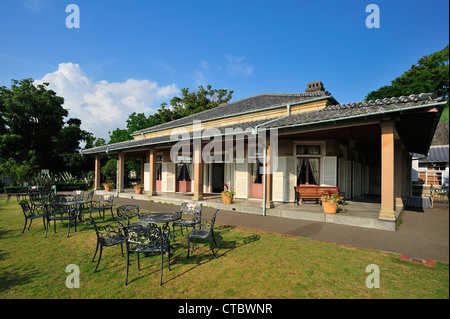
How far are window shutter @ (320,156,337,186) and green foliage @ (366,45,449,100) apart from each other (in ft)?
93.5

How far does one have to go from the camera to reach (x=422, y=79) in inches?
1182

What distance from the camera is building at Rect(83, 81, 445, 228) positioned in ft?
20.4

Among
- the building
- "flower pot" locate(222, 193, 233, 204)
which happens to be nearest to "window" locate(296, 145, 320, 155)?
the building

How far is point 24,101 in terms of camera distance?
24.4 m

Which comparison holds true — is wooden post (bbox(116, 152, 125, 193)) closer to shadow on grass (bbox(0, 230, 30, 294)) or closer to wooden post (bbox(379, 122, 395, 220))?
shadow on grass (bbox(0, 230, 30, 294))

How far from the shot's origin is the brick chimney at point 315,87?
14758 mm

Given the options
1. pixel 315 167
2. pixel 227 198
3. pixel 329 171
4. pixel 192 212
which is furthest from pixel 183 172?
pixel 192 212

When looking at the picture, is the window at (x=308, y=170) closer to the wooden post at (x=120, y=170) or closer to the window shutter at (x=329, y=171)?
the window shutter at (x=329, y=171)

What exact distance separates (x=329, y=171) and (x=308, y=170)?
0.89 metres

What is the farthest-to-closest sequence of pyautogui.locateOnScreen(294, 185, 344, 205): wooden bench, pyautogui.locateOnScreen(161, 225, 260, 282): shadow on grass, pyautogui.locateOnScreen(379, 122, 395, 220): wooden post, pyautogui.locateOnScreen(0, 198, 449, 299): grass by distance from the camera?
pyautogui.locateOnScreen(294, 185, 344, 205): wooden bench
pyautogui.locateOnScreen(379, 122, 395, 220): wooden post
pyautogui.locateOnScreen(161, 225, 260, 282): shadow on grass
pyautogui.locateOnScreen(0, 198, 449, 299): grass

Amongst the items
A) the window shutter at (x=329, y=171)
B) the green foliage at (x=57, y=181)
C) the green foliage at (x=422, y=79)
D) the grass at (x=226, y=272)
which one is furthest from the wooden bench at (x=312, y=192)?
the green foliage at (x=422, y=79)

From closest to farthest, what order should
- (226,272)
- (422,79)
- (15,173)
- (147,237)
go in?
(226,272)
(147,237)
(15,173)
(422,79)

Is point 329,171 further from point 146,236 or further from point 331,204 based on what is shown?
point 146,236
